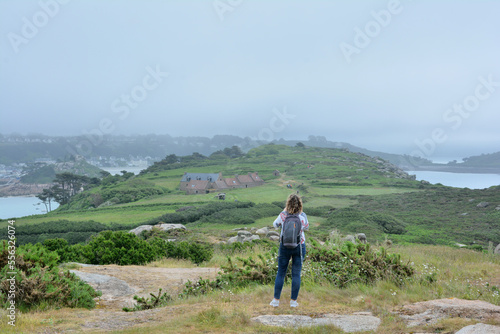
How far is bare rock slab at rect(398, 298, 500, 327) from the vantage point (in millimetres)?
3840

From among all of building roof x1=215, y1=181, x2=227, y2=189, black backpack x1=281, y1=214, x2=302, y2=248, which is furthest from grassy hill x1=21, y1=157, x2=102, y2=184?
black backpack x1=281, y1=214, x2=302, y2=248

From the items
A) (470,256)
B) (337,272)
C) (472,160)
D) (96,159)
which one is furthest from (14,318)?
(96,159)

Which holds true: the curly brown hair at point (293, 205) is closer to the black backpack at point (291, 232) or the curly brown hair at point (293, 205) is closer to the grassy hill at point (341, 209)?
the black backpack at point (291, 232)

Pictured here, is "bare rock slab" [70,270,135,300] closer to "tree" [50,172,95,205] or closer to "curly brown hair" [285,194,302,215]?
"curly brown hair" [285,194,302,215]

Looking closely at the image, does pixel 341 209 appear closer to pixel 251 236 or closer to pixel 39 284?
pixel 251 236

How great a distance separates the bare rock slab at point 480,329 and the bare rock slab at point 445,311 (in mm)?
479

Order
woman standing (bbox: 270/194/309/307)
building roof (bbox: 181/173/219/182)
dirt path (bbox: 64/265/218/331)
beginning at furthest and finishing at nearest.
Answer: building roof (bbox: 181/173/219/182)
woman standing (bbox: 270/194/309/307)
dirt path (bbox: 64/265/218/331)

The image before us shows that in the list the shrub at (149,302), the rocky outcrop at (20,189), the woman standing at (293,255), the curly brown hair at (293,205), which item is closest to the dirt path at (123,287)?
the shrub at (149,302)

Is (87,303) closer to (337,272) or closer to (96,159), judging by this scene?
(337,272)

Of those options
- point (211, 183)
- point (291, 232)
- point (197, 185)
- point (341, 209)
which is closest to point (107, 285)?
point (291, 232)

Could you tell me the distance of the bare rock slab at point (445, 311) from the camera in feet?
12.6

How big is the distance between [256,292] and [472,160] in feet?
434

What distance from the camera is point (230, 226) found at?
2641cm

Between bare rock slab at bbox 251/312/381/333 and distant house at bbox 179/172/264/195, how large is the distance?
168 feet
